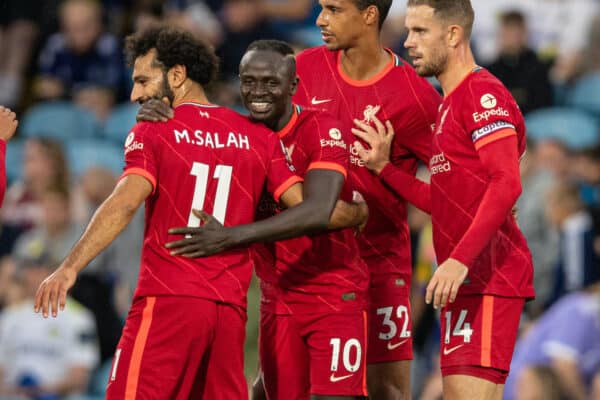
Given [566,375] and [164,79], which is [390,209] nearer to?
[164,79]

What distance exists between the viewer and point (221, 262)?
5.27m

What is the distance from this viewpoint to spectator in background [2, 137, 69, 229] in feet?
36.0

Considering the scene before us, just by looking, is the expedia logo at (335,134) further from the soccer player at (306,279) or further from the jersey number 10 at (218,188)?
the jersey number 10 at (218,188)

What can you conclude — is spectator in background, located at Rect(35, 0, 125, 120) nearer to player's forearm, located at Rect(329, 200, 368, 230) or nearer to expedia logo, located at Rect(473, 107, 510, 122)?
player's forearm, located at Rect(329, 200, 368, 230)

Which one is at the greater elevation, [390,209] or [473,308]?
[390,209]

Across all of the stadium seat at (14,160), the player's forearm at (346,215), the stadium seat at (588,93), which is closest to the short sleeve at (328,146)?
the player's forearm at (346,215)

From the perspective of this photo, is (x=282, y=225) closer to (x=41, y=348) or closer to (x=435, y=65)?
(x=435, y=65)

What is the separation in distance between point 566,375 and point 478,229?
12.3 ft

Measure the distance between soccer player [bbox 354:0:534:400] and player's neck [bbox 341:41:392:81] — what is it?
624mm

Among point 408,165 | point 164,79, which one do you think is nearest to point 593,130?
point 408,165

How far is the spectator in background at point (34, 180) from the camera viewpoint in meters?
11.0

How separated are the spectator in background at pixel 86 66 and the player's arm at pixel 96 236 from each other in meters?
7.56

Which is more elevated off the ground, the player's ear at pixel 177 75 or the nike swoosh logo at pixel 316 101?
the nike swoosh logo at pixel 316 101

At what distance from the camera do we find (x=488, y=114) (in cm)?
531
